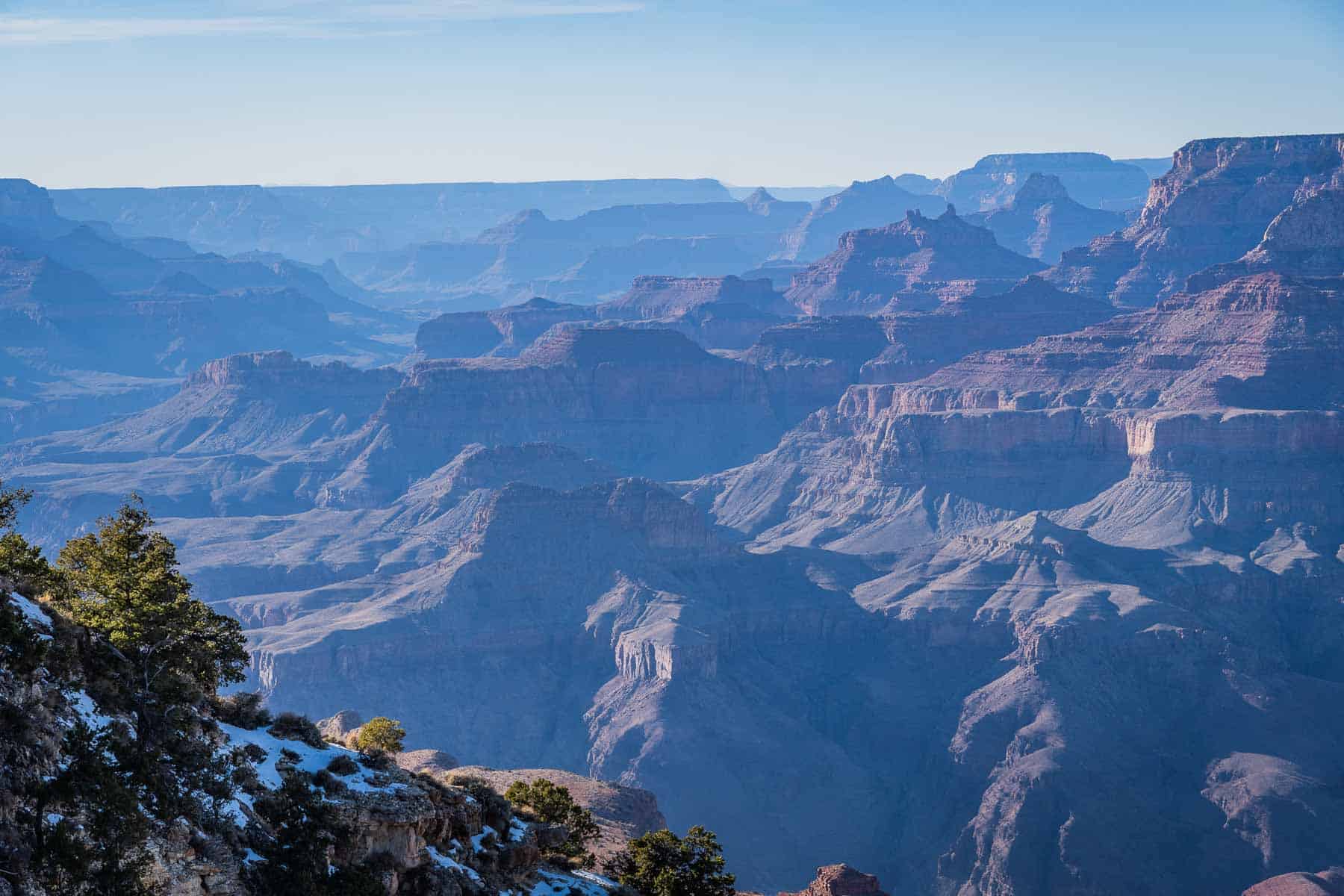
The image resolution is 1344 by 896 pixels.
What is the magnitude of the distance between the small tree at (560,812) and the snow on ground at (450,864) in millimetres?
13274

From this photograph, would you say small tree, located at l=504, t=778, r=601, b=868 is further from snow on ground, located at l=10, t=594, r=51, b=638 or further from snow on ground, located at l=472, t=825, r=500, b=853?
snow on ground, located at l=10, t=594, r=51, b=638

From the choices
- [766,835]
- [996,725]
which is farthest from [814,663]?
[766,835]

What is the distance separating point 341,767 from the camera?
42844 millimetres

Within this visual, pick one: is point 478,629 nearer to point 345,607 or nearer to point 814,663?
point 345,607

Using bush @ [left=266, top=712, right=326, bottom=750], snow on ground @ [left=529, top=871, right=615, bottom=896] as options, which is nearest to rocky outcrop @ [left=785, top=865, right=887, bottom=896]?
snow on ground @ [left=529, top=871, right=615, bottom=896]

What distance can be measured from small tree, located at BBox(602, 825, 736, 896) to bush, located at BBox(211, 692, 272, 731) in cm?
1420

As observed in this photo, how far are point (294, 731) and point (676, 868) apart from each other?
14561mm

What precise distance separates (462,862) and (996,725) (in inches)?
3944

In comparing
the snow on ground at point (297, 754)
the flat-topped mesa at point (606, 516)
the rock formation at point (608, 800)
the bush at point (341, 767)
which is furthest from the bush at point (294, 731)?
the flat-topped mesa at point (606, 516)

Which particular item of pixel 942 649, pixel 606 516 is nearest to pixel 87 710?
pixel 942 649

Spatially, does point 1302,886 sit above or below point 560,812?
below

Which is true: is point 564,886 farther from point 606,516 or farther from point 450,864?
point 606,516

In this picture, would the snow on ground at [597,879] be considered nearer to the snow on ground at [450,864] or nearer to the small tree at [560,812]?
the small tree at [560,812]

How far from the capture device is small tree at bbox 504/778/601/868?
58.7 m
